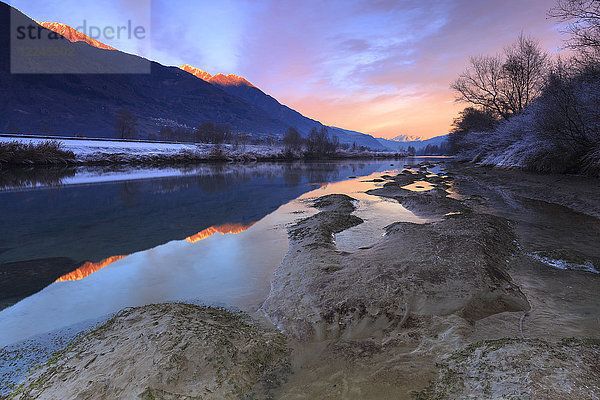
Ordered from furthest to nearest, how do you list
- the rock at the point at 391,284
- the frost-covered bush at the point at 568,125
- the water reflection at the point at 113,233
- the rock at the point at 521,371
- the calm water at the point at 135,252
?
the frost-covered bush at the point at 568,125 < the water reflection at the point at 113,233 < the calm water at the point at 135,252 < the rock at the point at 391,284 < the rock at the point at 521,371

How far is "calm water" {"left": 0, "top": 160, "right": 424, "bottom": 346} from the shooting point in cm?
428

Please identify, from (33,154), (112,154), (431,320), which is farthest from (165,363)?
(112,154)

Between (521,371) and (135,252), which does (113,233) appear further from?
(521,371)

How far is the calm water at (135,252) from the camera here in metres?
4.28

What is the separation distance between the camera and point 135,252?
6656mm

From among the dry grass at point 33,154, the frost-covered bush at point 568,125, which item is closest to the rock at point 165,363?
the frost-covered bush at point 568,125

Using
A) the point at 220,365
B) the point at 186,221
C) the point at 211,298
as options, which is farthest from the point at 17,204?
the point at 220,365

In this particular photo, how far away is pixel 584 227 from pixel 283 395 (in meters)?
9.42

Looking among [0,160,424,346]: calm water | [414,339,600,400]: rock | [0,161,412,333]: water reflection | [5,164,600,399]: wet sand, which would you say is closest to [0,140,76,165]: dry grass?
[0,161,412,333]: water reflection

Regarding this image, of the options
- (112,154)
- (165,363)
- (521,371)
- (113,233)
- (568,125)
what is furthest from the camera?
(112,154)

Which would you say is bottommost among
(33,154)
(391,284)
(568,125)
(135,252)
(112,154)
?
(135,252)

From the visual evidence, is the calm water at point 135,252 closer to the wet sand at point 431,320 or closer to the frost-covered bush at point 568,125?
the wet sand at point 431,320

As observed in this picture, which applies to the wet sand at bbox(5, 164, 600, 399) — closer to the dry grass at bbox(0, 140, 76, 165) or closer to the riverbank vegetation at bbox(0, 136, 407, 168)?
the dry grass at bbox(0, 140, 76, 165)

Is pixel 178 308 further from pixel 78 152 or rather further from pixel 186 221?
pixel 78 152
